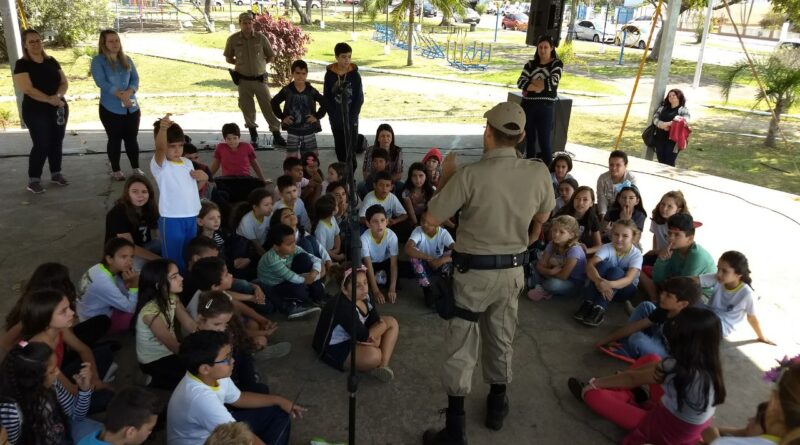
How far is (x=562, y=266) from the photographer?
4520mm

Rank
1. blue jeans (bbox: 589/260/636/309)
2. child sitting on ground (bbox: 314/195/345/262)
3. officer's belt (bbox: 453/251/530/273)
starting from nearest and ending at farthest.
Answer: officer's belt (bbox: 453/251/530/273), blue jeans (bbox: 589/260/636/309), child sitting on ground (bbox: 314/195/345/262)

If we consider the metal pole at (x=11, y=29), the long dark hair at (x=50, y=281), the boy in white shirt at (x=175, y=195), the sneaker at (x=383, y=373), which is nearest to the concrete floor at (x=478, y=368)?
the sneaker at (x=383, y=373)

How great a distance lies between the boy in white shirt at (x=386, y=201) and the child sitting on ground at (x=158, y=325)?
83.6 inches

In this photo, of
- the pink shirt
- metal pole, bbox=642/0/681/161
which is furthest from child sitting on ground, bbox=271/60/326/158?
metal pole, bbox=642/0/681/161

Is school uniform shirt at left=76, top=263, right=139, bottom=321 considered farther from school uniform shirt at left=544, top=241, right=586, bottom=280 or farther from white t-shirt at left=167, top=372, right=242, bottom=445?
school uniform shirt at left=544, top=241, right=586, bottom=280

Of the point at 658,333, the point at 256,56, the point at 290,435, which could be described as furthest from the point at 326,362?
the point at 256,56

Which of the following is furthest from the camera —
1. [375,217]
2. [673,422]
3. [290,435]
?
[375,217]

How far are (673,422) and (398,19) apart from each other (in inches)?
748

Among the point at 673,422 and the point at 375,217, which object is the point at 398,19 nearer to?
the point at 375,217

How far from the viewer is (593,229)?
4918 mm

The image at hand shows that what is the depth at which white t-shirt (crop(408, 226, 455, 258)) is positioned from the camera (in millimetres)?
4602

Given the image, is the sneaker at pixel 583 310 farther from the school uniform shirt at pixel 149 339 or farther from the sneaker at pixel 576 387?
the school uniform shirt at pixel 149 339

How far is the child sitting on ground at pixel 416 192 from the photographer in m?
5.50

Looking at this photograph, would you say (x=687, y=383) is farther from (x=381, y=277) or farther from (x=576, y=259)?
(x=381, y=277)
